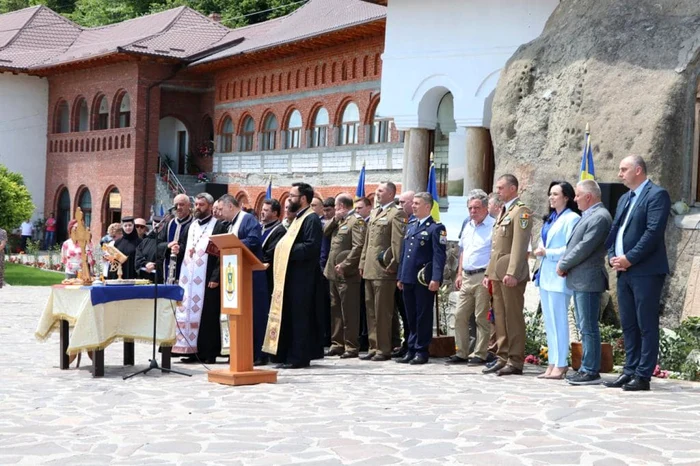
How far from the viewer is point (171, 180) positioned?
41656mm

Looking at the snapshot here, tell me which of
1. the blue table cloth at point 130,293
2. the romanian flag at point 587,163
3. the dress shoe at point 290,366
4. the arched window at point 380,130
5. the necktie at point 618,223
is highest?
the arched window at point 380,130

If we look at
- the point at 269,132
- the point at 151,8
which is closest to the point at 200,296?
the point at 269,132

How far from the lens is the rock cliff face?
12297mm

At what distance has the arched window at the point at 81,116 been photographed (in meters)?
45.9

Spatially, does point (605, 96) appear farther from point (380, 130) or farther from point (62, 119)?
point (62, 119)

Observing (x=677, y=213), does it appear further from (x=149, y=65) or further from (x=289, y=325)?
(x=149, y=65)

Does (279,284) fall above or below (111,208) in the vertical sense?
below

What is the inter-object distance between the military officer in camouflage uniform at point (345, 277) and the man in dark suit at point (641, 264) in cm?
363

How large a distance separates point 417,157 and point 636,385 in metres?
11.1

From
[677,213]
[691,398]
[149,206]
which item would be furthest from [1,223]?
[691,398]

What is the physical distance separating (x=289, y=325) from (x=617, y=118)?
182 inches

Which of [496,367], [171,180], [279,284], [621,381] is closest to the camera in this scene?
[621,381]

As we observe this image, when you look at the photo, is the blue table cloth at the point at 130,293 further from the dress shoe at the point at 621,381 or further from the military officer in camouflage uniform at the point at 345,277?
the dress shoe at the point at 621,381

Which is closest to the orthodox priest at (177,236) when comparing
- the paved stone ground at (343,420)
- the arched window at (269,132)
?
the paved stone ground at (343,420)
